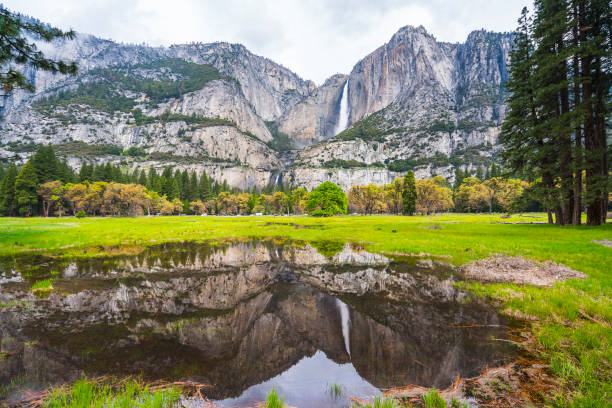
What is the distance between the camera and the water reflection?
13.5 ft

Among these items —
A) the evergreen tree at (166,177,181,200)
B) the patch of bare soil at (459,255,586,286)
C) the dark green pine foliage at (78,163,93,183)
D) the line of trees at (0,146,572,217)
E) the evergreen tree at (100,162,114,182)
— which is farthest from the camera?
the evergreen tree at (166,177,181,200)

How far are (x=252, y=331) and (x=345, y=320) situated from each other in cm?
255

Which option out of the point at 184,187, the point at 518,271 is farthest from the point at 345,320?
the point at 184,187

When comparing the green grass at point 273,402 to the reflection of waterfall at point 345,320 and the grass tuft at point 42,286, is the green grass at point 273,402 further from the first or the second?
the grass tuft at point 42,286

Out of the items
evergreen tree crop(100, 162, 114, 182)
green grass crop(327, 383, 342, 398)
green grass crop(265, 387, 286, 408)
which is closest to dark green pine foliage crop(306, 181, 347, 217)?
green grass crop(327, 383, 342, 398)

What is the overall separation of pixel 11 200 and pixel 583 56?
121 metres

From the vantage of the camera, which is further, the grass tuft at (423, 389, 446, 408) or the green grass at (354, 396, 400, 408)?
the grass tuft at (423, 389, 446, 408)

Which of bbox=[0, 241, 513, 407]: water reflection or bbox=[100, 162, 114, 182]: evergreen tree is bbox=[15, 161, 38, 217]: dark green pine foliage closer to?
bbox=[100, 162, 114, 182]: evergreen tree

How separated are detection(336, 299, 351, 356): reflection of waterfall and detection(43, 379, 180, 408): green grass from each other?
136 inches

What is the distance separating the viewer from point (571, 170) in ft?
71.5

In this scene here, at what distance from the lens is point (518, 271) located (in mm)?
10844

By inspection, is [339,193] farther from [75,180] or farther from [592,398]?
[75,180]

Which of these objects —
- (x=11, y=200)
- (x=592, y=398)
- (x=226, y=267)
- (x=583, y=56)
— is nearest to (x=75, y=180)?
(x=11, y=200)

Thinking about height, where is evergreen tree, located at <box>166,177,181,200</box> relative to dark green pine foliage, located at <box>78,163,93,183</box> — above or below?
below
